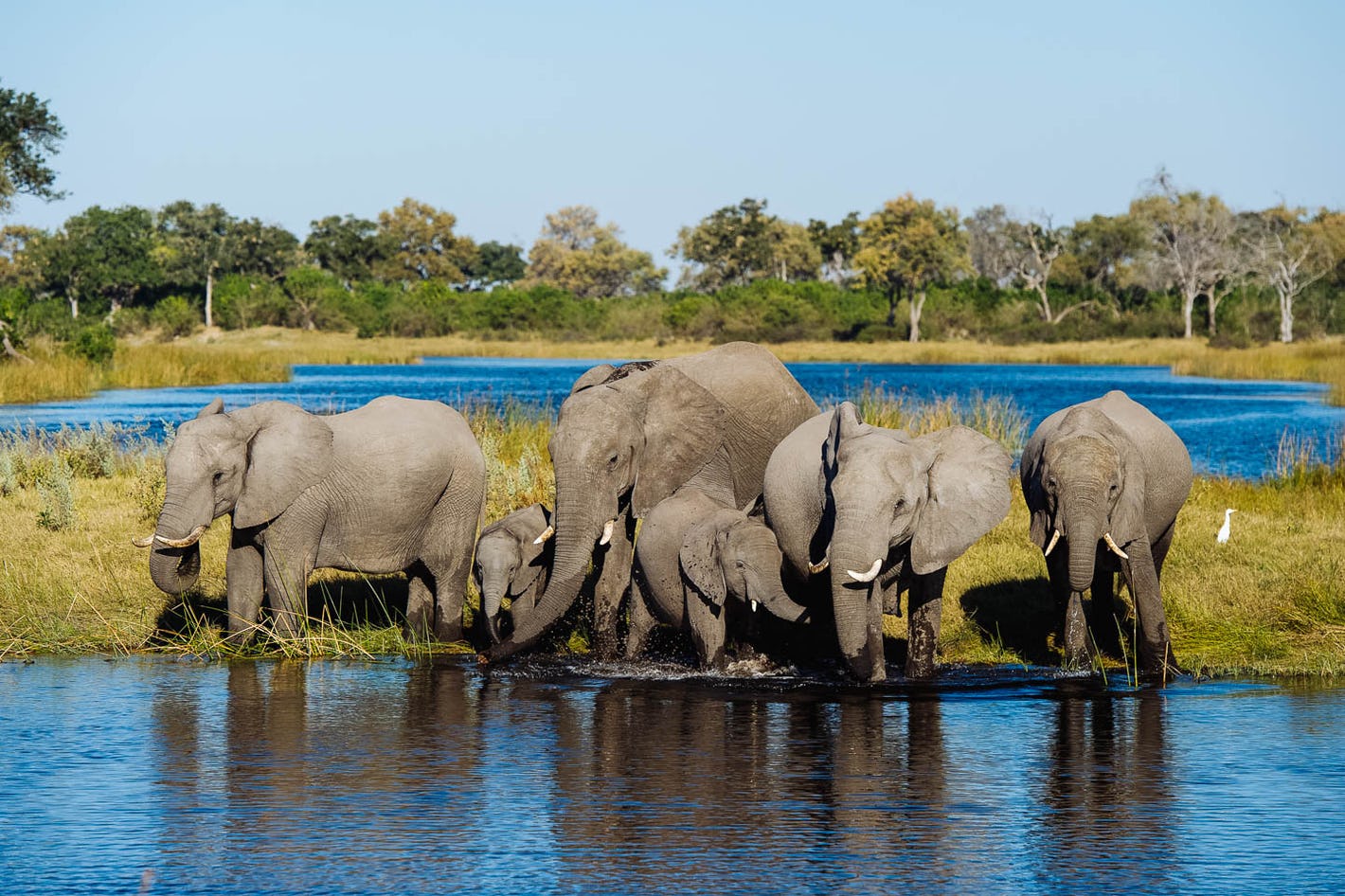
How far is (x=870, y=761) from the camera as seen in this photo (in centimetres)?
852

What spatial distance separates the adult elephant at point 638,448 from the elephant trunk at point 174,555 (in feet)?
6.34

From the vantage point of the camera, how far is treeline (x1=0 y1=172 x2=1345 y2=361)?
3147 inches

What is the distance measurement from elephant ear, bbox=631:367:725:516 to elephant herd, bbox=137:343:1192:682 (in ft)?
0.05

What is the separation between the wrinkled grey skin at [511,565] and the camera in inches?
445

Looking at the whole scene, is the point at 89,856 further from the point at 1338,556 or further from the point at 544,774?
the point at 1338,556

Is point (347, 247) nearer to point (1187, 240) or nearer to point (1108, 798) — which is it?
point (1187, 240)

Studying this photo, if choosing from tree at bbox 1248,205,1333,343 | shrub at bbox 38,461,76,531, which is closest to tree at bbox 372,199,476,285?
tree at bbox 1248,205,1333,343

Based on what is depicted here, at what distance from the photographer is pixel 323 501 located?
11.1 metres

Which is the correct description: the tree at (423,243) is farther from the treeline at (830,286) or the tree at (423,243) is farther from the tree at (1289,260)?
the tree at (1289,260)

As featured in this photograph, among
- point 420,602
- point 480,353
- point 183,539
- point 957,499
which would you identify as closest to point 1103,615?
point 957,499

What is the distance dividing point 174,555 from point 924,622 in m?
4.57

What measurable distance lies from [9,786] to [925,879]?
166 inches

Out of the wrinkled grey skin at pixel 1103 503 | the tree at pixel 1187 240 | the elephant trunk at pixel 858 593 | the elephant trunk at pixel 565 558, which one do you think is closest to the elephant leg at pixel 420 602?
the elephant trunk at pixel 565 558

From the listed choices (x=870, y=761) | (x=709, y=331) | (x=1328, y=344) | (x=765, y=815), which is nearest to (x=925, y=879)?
(x=765, y=815)
